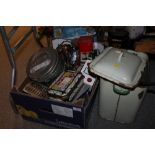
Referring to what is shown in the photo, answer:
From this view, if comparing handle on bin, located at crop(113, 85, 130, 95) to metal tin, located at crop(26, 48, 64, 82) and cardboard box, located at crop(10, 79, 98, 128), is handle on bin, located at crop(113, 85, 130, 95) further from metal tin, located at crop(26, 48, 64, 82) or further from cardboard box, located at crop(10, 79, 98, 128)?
metal tin, located at crop(26, 48, 64, 82)

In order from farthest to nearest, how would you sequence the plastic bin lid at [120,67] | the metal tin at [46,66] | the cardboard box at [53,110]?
1. the metal tin at [46,66]
2. the cardboard box at [53,110]
3. the plastic bin lid at [120,67]

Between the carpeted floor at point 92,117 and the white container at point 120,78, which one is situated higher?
the white container at point 120,78

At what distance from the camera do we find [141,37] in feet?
6.75

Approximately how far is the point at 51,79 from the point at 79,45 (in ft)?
1.38

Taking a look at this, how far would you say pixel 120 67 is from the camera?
3.77 ft

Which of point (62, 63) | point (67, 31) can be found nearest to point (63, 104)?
point (62, 63)

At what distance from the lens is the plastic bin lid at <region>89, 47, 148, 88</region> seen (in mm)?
1121

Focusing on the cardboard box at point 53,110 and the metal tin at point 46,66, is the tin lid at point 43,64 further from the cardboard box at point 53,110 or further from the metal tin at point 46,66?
the cardboard box at point 53,110

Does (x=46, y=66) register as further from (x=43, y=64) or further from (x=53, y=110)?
(x=53, y=110)

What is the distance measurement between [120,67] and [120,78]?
0.07m

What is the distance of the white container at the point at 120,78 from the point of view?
1128mm

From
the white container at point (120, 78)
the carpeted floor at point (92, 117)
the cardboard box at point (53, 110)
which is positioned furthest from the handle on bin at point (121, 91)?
the carpeted floor at point (92, 117)

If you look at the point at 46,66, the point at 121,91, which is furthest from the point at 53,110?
the point at 121,91
